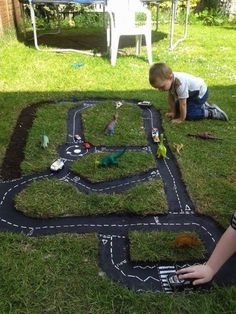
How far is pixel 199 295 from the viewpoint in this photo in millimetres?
1628

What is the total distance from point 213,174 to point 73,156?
992 millimetres

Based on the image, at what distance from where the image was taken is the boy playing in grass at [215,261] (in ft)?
4.81

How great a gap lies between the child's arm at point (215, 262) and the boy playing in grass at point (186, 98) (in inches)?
72.7

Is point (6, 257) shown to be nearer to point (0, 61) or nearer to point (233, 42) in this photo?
point (0, 61)

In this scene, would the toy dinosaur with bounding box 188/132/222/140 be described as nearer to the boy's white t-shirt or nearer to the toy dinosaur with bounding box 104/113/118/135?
the boy's white t-shirt

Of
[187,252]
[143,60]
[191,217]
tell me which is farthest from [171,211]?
[143,60]

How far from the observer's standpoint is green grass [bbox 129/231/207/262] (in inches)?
71.9

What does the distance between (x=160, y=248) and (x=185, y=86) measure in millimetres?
1743

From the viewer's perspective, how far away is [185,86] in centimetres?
323

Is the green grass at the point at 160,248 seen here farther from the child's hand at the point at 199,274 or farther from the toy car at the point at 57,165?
the toy car at the point at 57,165

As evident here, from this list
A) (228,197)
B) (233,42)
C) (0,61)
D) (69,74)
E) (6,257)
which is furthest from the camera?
(233,42)

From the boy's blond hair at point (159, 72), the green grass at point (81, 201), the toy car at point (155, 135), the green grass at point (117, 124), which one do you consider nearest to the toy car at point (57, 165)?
the green grass at point (81, 201)

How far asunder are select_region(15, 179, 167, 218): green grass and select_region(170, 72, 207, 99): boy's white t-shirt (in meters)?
1.14

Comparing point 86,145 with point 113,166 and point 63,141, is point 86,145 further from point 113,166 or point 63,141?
point 113,166
